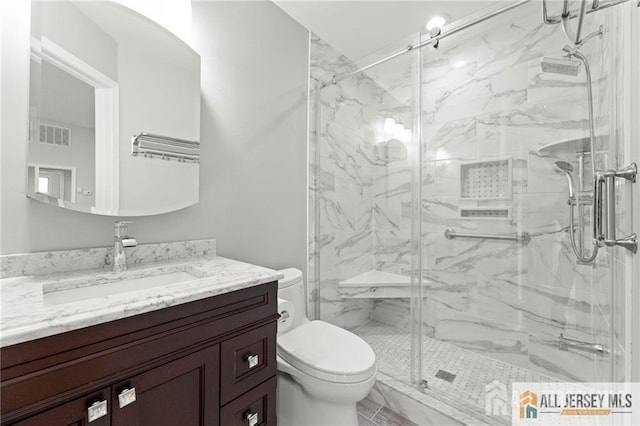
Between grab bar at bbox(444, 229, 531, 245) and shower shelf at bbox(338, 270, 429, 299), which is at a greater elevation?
grab bar at bbox(444, 229, 531, 245)

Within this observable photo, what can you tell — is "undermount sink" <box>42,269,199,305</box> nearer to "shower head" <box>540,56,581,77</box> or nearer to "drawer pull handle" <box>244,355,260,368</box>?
"drawer pull handle" <box>244,355,260,368</box>

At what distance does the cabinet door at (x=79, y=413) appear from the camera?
59cm

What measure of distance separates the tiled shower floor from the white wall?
0.92 metres

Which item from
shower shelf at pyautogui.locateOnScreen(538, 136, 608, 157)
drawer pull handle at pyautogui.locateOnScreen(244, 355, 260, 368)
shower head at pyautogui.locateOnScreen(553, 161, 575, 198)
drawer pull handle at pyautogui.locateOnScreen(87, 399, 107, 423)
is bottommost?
drawer pull handle at pyautogui.locateOnScreen(244, 355, 260, 368)

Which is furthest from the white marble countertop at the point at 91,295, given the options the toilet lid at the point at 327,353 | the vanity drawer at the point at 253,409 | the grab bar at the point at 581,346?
the grab bar at the point at 581,346

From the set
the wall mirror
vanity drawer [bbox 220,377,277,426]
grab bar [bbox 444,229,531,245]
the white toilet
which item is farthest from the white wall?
grab bar [bbox 444,229,531,245]

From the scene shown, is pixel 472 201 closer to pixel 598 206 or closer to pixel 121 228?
pixel 598 206

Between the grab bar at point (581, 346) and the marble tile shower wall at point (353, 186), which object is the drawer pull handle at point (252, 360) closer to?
the marble tile shower wall at point (353, 186)

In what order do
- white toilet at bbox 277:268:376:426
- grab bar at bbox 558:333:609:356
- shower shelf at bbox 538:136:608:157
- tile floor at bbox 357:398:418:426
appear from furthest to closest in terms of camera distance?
shower shelf at bbox 538:136:608:157 < tile floor at bbox 357:398:418:426 < grab bar at bbox 558:333:609:356 < white toilet at bbox 277:268:376:426

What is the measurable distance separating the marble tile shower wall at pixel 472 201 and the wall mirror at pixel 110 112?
105cm

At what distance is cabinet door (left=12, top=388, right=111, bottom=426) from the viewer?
1.95ft

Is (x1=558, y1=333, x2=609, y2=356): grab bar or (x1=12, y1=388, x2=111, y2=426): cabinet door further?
(x1=558, y1=333, x2=609, y2=356): grab bar

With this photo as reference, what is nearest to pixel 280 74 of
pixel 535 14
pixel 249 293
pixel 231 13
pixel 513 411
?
pixel 231 13

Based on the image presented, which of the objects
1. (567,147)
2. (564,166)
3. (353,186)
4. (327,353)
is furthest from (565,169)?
(327,353)
